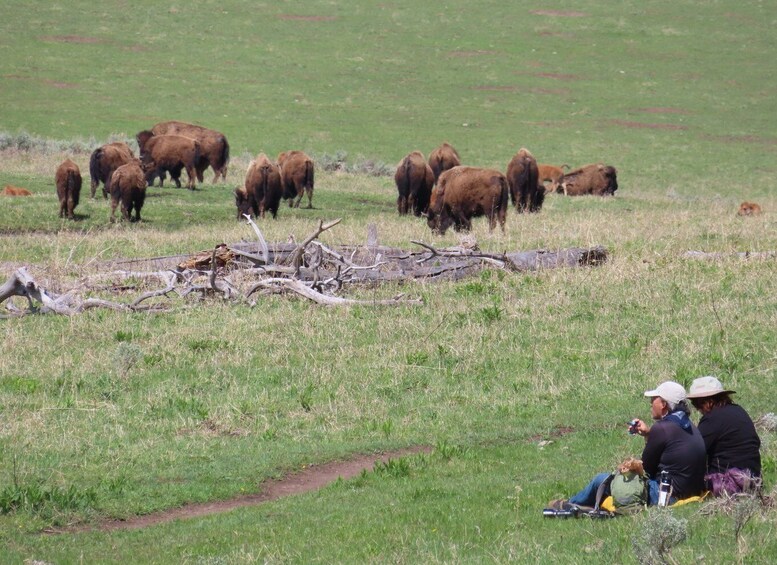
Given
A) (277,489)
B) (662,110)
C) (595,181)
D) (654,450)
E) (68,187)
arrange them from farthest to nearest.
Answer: (662,110)
(595,181)
(68,187)
(277,489)
(654,450)

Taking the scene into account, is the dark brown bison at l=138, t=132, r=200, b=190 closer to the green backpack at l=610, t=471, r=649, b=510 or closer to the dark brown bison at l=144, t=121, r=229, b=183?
the dark brown bison at l=144, t=121, r=229, b=183

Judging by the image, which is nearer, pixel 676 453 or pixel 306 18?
pixel 676 453

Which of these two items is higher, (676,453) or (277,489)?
(676,453)

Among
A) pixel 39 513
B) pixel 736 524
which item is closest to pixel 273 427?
pixel 39 513

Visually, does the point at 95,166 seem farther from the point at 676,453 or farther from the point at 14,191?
the point at 676,453

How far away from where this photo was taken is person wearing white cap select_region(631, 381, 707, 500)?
790 cm

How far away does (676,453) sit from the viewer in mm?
7887

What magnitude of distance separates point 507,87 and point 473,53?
644cm

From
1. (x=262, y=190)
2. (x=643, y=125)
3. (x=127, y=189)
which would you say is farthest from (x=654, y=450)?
(x=643, y=125)

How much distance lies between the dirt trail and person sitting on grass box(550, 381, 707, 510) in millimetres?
2220

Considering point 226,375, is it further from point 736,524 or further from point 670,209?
point 670,209

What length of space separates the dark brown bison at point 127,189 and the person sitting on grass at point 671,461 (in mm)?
17391

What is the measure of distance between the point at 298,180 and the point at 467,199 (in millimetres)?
6580

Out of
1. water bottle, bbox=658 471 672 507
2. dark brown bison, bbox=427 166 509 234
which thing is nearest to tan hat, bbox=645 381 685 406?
water bottle, bbox=658 471 672 507
